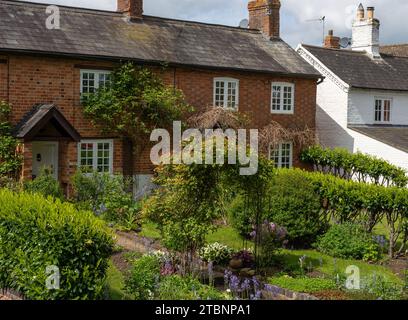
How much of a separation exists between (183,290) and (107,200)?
716 cm

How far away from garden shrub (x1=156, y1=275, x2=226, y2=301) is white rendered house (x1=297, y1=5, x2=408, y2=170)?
18.8 m

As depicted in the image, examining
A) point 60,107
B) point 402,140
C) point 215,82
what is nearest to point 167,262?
point 60,107

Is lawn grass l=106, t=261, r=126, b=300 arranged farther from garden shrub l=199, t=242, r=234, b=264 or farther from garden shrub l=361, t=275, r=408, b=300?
garden shrub l=361, t=275, r=408, b=300

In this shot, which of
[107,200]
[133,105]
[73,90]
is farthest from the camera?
[133,105]

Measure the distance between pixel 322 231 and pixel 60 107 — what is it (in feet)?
32.8

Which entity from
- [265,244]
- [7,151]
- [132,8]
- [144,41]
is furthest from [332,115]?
[265,244]

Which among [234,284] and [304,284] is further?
[304,284]

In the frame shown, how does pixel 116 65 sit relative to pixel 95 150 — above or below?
above

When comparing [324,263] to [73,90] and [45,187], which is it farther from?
[73,90]

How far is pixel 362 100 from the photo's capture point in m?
30.2

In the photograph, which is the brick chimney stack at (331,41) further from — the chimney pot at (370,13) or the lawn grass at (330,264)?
the lawn grass at (330,264)

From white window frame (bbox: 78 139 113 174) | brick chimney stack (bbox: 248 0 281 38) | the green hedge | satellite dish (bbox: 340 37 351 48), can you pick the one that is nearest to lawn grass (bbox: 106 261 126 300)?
the green hedge

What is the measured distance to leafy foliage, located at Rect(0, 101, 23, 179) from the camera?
18.3m

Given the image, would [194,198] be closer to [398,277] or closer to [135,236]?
[135,236]
